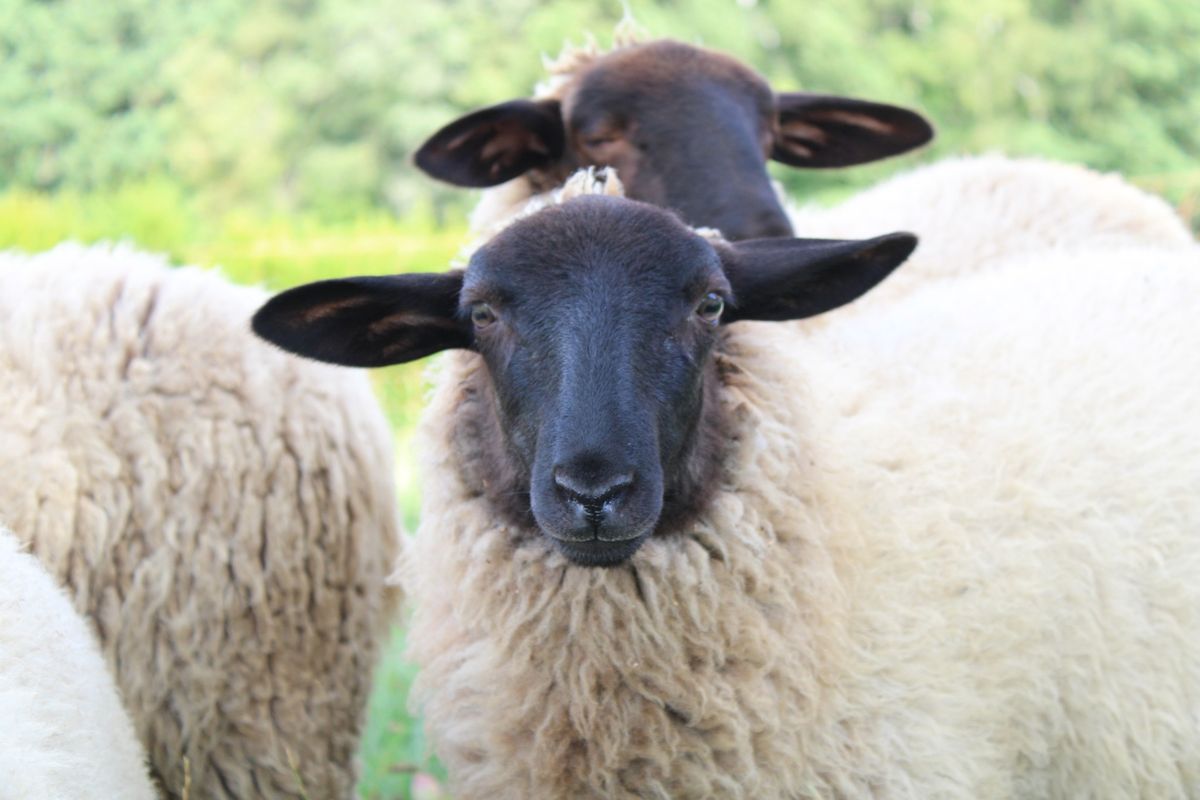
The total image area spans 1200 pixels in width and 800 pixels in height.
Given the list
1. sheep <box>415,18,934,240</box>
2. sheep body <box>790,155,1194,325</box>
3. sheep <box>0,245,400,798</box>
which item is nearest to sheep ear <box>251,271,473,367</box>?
sheep <box>0,245,400,798</box>

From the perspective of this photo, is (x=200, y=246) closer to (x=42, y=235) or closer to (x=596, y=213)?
(x=42, y=235)

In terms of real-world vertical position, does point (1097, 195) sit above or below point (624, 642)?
above

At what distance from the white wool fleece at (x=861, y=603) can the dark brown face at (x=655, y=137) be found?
76 centimetres

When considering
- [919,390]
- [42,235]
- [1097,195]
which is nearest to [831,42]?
[42,235]

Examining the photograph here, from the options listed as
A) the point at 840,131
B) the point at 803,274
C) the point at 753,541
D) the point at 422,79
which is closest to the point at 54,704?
the point at 753,541

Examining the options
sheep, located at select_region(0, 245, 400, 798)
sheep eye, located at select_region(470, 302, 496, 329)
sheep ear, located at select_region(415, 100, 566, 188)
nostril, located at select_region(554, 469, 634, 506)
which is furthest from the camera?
sheep ear, located at select_region(415, 100, 566, 188)

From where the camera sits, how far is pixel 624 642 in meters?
2.58

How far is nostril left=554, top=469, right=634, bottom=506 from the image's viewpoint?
2242 millimetres

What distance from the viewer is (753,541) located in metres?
2.63

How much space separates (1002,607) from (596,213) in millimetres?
1155

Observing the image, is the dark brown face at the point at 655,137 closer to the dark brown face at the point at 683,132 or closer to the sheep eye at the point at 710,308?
the dark brown face at the point at 683,132

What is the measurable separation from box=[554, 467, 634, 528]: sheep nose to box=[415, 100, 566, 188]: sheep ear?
2.04 meters

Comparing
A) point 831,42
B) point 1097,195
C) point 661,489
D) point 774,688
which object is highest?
point 831,42

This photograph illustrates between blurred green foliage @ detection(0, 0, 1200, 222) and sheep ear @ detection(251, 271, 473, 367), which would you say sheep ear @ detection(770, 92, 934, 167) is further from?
blurred green foliage @ detection(0, 0, 1200, 222)
